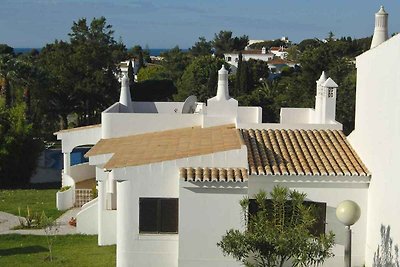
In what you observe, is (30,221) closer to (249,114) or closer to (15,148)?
(249,114)

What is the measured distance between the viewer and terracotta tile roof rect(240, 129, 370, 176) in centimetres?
1384

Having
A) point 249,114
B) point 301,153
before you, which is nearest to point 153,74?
point 249,114

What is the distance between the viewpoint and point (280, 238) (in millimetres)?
11023

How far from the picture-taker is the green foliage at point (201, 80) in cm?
6181

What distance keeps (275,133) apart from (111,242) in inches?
232

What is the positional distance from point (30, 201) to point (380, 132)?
17440 mm

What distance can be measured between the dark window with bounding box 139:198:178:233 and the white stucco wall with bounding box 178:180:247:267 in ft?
1.54

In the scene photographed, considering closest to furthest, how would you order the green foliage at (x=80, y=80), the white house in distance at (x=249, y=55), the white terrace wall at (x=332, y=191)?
the white terrace wall at (x=332, y=191) → the green foliage at (x=80, y=80) → the white house in distance at (x=249, y=55)

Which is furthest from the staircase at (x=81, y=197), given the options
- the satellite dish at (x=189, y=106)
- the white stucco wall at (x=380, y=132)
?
the white stucco wall at (x=380, y=132)

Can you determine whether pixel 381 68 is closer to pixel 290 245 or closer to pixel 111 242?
pixel 290 245

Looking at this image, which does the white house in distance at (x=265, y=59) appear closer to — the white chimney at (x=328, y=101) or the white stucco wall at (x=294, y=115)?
the white stucco wall at (x=294, y=115)

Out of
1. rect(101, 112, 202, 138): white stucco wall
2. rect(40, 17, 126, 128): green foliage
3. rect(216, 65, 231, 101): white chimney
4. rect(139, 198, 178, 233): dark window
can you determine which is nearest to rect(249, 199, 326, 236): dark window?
rect(139, 198, 178, 233): dark window

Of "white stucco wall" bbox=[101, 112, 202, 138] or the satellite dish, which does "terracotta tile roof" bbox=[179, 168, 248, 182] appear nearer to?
"white stucco wall" bbox=[101, 112, 202, 138]

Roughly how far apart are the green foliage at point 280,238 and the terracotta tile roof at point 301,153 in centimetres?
184
